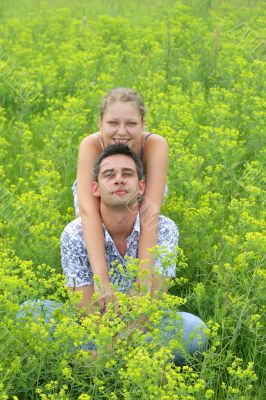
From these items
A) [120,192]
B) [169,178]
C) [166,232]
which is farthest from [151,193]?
[169,178]

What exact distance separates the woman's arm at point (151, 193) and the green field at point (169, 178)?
35 cm

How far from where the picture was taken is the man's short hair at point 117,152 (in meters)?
4.65

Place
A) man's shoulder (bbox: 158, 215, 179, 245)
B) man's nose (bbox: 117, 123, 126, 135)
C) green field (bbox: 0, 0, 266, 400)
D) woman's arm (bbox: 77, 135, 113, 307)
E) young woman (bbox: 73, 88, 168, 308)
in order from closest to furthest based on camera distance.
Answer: green field (bbox: 0, 0, 266, 400) < woman's arm (bbox: 77, 135, 113, 307) < young woman (bbox: 73, 88, 168, 308) < man's shoulder (bbox: 158, 215, 179, 245) < man's nose (bbox: 117, 123, 126, 135)

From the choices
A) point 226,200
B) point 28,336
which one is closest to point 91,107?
point 226,200

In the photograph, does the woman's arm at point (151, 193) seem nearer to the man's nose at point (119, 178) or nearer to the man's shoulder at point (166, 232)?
the man's shoulder at point (166, 232)

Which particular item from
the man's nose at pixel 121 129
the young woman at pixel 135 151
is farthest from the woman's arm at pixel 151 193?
the man's nose at pixel 121 129

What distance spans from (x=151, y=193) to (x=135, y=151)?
306 mm

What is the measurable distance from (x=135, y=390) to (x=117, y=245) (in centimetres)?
121

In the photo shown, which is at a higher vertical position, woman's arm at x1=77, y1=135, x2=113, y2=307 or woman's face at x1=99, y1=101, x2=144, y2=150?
woman's face at x1=99, y1=101, x2=144, y2=150

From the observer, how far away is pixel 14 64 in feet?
27.7

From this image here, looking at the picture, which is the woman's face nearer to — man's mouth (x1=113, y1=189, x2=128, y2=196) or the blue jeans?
man's mouth (x1=113, y1=189, x2=128, y2=196)

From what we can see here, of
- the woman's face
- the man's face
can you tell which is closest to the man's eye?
the man's face

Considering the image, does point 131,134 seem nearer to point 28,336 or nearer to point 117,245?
point 117,245

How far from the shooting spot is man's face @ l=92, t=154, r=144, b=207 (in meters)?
4.54
